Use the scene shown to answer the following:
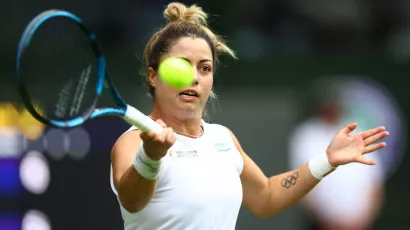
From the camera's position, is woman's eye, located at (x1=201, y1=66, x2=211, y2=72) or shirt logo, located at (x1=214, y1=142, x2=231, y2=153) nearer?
woman's eye, located at (x1=201, y1=66, x2=211, y2=72)

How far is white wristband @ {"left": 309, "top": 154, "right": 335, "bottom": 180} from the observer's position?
532 centimetres

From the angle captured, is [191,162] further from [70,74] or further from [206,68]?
[70,74]

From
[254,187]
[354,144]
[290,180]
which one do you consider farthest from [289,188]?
[354,144]

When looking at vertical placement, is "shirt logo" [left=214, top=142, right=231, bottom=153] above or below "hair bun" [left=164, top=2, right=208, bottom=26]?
below

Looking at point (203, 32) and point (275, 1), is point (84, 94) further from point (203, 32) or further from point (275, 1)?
point (275, 1)

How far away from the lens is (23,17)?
11.2 metres

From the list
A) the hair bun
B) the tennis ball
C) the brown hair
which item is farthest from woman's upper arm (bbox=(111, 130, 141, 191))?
the hair bun

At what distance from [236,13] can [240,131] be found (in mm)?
1751

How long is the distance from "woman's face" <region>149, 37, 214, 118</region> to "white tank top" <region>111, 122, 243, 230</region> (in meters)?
0.16

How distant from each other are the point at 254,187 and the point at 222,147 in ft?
1.50

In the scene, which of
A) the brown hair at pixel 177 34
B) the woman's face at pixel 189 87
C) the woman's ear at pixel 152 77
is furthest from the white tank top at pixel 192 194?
the brown hair at pixel 177 34

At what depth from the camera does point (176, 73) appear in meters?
4.55

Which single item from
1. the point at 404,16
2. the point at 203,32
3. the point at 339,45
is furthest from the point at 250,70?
the point at 203,32

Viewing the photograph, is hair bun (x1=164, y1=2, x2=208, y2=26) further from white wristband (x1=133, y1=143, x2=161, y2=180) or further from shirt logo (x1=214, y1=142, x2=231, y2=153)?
white wristband (x1=133, y1=143, x2=161, y2=180)
